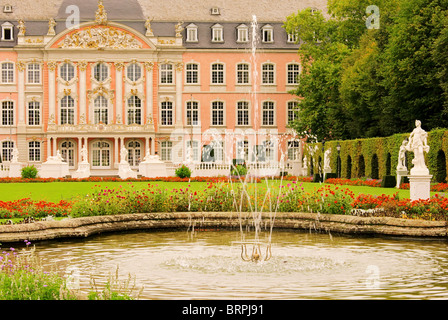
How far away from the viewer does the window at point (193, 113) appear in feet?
166

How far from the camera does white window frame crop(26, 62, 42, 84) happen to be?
49531 mm

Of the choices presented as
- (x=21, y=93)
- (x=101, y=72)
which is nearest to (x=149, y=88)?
(x=101, y=72)

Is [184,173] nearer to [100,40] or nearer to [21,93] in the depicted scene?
[100,40]

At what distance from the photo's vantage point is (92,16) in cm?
5012

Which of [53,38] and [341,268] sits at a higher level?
[53,38]

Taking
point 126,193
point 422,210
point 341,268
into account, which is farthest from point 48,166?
point 341,268

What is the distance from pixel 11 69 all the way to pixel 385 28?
2620 cm

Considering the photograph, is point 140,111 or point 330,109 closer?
point 330,109

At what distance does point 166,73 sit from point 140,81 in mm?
1834

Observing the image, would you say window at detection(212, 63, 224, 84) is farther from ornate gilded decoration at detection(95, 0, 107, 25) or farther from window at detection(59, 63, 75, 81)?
window at detection(59, 63, 75, 81)

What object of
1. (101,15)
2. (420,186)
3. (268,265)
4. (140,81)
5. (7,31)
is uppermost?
(101,15)

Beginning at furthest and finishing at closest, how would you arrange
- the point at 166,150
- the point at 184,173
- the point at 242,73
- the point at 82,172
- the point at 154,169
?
the point at 242,73 < the point at 166,150 < the point at 82,172 < the point at 154,169 < the point at 184,173

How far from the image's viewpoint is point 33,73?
163 ft
